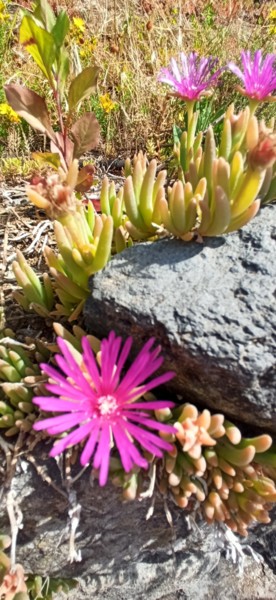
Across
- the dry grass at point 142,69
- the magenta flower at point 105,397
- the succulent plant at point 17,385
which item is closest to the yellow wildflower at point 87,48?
the dry grass at point 142,69

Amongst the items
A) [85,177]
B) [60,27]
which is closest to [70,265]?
[85,177]

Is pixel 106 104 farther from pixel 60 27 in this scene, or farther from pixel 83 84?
pixel 60 27

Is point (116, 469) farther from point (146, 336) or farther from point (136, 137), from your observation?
point (136, 137)

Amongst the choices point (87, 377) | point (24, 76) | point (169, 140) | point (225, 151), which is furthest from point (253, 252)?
point (24, 76)

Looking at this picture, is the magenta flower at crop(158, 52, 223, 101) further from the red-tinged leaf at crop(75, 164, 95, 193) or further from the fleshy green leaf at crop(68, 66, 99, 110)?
the red-tinged leaf at crop(75, 164, 95, 193)

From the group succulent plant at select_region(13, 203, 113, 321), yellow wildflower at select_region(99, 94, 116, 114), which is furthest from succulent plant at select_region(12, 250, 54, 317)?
yellow wildflower at select_region(99, 94, 116, 114)

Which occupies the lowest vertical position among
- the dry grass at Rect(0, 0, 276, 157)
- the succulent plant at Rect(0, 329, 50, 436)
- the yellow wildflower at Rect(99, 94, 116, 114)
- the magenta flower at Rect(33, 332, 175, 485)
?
the succulent plant at Rect(0, 329, 50, 436)
